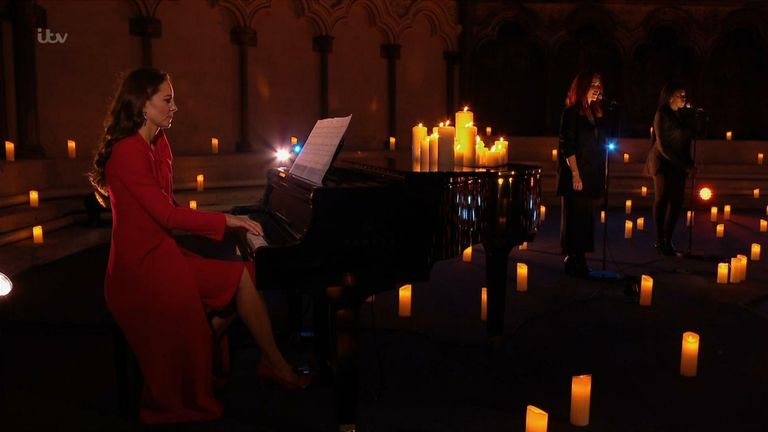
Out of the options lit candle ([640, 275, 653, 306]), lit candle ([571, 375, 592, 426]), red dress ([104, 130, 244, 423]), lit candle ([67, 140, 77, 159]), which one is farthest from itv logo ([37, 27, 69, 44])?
lit candle ([571, 375, 592, 426])

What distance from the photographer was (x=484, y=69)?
11703 millimetres

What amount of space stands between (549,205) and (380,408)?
8.34 metres

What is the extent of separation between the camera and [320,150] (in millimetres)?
3283

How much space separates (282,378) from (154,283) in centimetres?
82

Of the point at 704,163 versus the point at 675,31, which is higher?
the point at 675,31

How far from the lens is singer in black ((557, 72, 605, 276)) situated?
554 centimetres

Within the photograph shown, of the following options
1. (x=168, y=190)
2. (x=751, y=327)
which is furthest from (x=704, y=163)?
(x=168, y=190)

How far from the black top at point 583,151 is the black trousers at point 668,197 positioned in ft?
4.35

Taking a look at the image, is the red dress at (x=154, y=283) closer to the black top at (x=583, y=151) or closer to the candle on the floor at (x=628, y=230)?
the black top at (x=583, y=151)

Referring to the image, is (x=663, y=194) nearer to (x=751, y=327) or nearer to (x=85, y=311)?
(x=751, y=327)

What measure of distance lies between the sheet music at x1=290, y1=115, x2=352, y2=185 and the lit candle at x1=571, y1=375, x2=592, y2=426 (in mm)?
1412

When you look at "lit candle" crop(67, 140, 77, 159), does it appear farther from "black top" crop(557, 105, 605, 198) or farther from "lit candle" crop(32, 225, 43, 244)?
"black top" crop(557, 105, 605, 198)

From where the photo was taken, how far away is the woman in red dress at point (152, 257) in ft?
9.55

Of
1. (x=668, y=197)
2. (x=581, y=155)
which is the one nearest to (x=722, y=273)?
(x=668, y=197)
